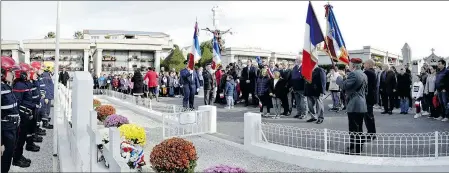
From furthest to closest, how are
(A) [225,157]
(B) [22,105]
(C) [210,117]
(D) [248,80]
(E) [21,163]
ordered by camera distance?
(D) [248,80]
(C) [210,117]
(A) [225,157]
(B) [22,105]
(E) [21,163]

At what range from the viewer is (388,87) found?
14.1 meters

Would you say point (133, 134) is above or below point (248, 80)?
below

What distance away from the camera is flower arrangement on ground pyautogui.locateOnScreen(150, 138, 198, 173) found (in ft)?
21.8

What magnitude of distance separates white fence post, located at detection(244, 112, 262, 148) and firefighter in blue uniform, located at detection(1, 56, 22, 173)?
4226 millimetres

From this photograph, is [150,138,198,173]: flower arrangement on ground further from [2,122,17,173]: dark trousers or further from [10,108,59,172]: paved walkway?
[2,122,17,173]: dark trousers

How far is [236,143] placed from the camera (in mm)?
9227

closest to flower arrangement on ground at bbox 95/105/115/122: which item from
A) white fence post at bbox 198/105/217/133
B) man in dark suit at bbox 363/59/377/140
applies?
white fence post at bbox 198/105/217/133

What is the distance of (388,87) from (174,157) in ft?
32.1

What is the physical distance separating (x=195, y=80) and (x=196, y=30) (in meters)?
1.87

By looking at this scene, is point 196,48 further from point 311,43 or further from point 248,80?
point 311,43

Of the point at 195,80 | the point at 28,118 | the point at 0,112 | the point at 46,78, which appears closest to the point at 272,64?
the point at 195,80

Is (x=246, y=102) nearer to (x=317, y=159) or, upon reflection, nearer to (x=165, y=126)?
(x=165, y=126)

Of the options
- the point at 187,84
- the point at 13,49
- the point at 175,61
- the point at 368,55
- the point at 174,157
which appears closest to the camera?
the point at 174,157

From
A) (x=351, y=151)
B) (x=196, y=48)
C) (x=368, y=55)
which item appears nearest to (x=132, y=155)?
(x=351, y=151)
